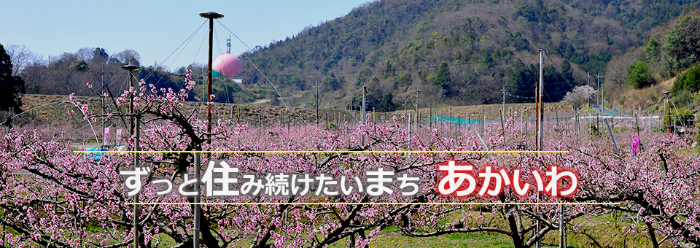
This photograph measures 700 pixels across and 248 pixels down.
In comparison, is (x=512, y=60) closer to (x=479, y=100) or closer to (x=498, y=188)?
(x=479, y=100)

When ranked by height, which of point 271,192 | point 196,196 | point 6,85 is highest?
point 6,85

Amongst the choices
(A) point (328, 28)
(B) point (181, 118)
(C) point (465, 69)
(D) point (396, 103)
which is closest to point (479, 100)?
(C) point (465, 69)

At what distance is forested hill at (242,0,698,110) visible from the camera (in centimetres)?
6894

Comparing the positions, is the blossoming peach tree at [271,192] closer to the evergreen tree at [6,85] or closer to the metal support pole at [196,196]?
the metal support pole at [196,196]

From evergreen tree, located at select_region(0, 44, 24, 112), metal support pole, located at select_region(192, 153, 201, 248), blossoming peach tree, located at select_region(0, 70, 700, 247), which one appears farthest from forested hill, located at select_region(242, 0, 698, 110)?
metal support pole, located at select_region(192, 153, 201, 248)

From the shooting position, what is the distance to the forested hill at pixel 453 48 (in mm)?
68938

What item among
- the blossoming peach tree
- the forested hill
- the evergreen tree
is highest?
the forested hill

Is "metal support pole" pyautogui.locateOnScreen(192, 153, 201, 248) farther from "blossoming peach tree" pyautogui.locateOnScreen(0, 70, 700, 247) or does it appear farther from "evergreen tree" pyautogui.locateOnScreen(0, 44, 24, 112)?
"evergreen tree" pyautogui.locateOnScreen(0, 44, 24, 112)

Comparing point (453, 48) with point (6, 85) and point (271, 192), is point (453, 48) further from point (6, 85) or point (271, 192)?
point (271, 192)

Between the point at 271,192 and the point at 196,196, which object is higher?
the point at 196,196

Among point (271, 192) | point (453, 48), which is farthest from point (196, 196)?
point (453, 48)

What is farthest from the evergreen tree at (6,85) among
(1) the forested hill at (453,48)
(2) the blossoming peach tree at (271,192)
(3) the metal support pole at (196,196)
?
(3) the metal support pole at (196,196)

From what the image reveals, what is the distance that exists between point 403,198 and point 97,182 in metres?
4.99

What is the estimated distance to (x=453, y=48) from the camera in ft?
274
